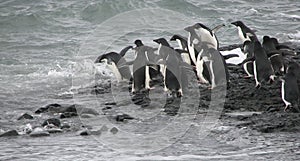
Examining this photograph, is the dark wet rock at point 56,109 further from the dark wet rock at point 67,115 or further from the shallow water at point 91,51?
the shallow water at point 91,51

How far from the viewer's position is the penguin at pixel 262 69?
913 cm

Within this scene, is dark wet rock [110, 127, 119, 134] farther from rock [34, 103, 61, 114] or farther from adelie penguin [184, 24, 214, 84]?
adelie penguin [184, 24, 214, 84]

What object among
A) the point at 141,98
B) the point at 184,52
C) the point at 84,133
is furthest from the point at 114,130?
the point at 184,52

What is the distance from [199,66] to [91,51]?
664cm

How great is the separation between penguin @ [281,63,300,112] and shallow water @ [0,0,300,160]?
3.39 feet

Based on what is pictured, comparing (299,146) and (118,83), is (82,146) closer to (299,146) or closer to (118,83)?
(299,146)

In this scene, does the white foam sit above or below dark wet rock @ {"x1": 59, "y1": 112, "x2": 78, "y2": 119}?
above

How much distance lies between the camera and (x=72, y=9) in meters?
22.1

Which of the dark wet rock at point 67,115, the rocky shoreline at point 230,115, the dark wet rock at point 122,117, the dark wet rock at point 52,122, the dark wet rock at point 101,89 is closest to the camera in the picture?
the rocky shoreline at point 230,115

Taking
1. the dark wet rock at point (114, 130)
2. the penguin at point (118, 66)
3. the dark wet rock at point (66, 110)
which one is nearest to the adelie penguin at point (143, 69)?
the penguin at point (118, 66)

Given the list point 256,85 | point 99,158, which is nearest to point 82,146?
point 99,158

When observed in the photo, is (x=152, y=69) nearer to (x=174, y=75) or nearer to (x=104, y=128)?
(x=174, y=75)

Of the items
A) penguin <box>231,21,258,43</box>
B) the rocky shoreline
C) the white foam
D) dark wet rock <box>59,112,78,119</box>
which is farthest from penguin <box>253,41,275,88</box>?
penguin <box>231,21,258,43</box>

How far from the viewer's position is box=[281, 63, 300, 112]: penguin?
307 inches
